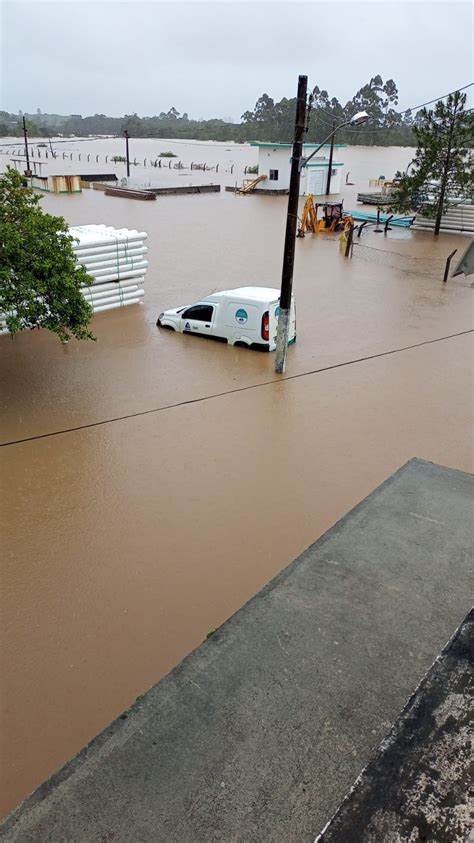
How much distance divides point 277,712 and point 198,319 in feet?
36.3

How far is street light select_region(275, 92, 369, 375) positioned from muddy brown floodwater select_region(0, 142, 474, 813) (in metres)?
0.83

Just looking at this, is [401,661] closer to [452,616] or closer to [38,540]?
[452,616]

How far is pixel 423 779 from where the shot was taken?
255cm

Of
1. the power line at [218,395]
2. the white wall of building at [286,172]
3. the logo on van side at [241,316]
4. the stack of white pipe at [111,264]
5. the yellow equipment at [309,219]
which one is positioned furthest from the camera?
the white wall of building at [286,172]

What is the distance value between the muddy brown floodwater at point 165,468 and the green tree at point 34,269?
5.03 ft

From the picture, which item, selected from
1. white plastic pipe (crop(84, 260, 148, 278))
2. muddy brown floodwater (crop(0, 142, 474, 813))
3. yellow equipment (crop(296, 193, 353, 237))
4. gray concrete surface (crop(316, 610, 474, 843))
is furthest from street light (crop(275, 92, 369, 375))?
yellow equipment (crop(296, 193, 353, 237))

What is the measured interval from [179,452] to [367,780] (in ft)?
22.3

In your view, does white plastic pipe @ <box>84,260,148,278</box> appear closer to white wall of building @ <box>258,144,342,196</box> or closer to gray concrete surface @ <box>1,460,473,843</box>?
gray concrete surface @ <box>1,460,473,843</box>

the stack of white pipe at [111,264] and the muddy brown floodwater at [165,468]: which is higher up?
the stack of white pipe at [111,264]

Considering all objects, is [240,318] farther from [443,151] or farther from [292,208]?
[443,151]

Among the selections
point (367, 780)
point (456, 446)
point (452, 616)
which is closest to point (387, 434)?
point (456, 446)

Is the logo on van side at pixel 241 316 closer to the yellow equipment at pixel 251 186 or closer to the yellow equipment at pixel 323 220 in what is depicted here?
the yellow equipment at pixel 323 220

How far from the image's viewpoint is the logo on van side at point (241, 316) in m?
13.2

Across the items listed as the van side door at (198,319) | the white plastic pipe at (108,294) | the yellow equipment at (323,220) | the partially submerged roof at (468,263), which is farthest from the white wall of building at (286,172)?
the partially submerged roof at (468,263)
